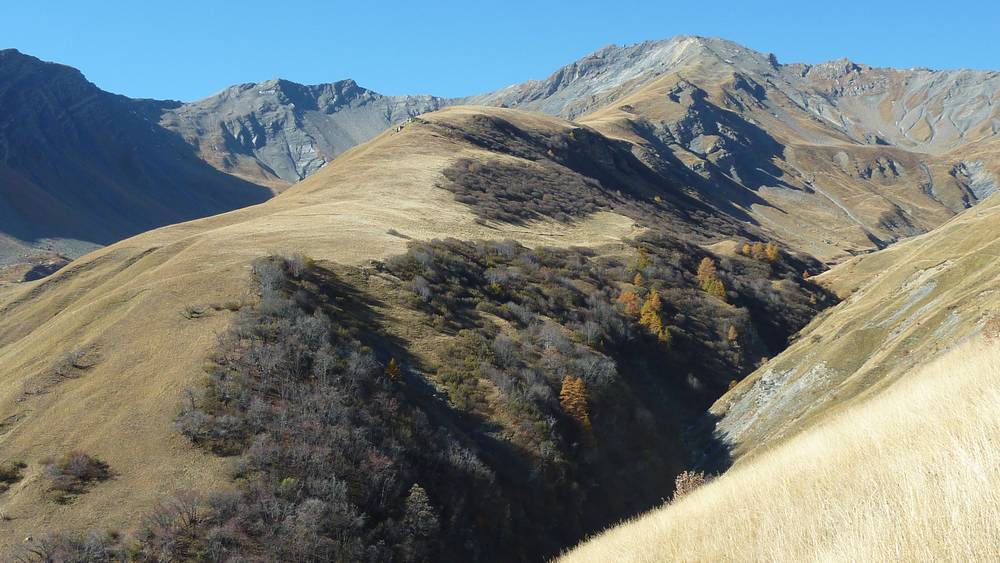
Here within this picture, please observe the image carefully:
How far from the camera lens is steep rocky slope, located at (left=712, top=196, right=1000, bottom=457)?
1172 inches

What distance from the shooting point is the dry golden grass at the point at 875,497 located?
6527 mm

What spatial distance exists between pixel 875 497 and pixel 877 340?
35.5 m

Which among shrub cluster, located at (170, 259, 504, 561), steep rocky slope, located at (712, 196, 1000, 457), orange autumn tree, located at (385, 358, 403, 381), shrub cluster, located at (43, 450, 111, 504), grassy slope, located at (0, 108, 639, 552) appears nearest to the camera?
shrub cluster, located at (170, 259, 504, 561)

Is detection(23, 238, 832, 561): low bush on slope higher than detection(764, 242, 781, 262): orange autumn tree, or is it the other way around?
detection(23, 238, 832, 561): low bush on slope

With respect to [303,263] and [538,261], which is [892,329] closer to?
[538,261]

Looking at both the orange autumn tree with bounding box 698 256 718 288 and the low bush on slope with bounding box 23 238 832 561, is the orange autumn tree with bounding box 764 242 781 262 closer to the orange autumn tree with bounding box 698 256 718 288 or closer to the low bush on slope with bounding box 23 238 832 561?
the orange autumn tree with bounding box 698 256 718 288

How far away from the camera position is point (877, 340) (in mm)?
37875

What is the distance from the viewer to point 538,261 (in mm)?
60750

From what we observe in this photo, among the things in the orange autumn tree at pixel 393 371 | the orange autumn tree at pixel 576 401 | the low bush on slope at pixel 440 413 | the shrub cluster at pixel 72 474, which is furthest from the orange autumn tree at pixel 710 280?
the shrub cluster at pixel 72 474

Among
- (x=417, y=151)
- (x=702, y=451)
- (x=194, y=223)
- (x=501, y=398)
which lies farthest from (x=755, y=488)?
(x=417, y=151)

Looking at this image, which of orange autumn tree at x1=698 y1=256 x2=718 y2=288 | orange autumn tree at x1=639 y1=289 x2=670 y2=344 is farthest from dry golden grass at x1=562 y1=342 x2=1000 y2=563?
orange autumn tree at x1=698 y1=256 x2=718 y2=288

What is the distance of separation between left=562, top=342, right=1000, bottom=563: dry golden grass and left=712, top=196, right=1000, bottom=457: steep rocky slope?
58.3 ft

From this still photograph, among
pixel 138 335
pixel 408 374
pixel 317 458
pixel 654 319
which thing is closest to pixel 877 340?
pixel 654 319

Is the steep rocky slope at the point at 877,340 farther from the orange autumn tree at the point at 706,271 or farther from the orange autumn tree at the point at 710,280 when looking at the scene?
the orange autumn tree at the point at 706,271
